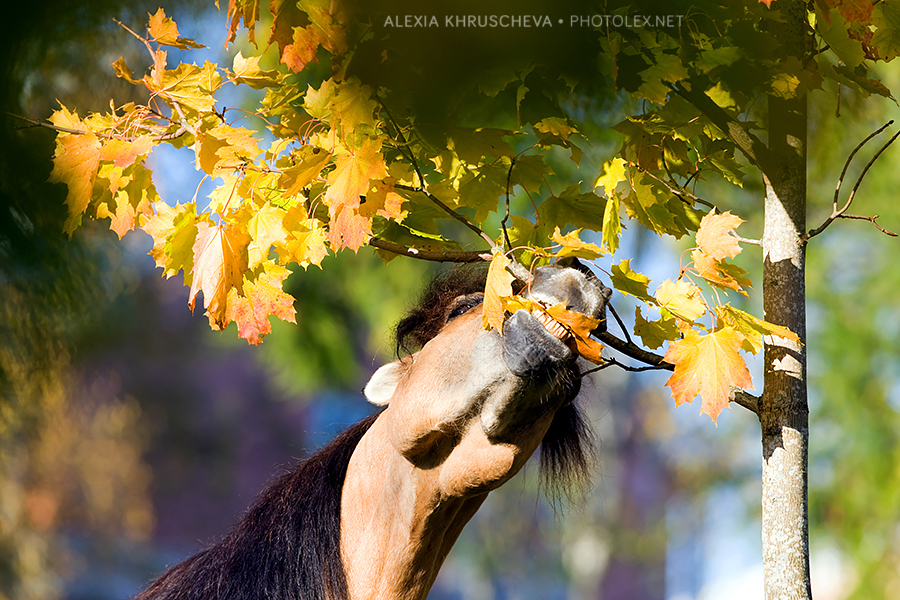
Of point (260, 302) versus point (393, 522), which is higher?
point (260, 302)

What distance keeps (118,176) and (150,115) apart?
103 mm

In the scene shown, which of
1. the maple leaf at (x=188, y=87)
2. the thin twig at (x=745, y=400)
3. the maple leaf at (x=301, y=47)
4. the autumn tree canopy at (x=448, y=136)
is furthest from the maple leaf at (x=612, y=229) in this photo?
the maple leaf at (x=188, y=87)

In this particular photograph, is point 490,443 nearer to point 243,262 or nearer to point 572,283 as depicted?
point 572,283

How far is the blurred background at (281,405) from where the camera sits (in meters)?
1.75

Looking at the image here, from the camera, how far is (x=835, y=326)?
16.5 ft

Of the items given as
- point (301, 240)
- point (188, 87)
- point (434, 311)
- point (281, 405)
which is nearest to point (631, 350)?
point (434, 311)

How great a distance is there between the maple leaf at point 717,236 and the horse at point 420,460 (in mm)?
152

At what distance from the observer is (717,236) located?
93 centimetres

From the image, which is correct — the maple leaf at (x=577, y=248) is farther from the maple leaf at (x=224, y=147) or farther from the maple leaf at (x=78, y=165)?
the maple leaf at (x=78, y=165)

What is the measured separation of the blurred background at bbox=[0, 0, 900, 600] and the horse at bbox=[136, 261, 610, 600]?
31 cm

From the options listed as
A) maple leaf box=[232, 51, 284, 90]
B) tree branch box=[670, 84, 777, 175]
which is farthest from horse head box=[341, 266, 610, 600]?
maple leaf box=[232, 51, 284, 90]

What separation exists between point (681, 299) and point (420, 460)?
0.47 meters

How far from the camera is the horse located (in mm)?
944

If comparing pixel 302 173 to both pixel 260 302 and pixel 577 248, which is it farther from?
pixel 577 248
